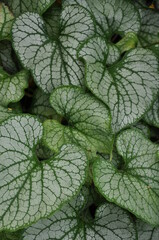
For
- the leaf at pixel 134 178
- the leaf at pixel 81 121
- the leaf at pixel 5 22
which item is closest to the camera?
the leaf at pixel 134 178

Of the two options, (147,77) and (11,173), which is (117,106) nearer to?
(147,77)

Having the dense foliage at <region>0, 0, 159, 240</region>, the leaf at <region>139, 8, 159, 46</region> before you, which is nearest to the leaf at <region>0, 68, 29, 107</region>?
the dense foliage at <region>0, 0, 159, 240</region>

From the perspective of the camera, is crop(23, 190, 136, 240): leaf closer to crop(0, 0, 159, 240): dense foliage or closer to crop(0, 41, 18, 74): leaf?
crop(0, 0, 159, 240): dense foliage

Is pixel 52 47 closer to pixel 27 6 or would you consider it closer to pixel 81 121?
pixel 27 6

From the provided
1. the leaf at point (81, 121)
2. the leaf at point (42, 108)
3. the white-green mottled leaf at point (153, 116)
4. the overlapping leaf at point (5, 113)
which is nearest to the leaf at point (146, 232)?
the leaf at point (81, 121)

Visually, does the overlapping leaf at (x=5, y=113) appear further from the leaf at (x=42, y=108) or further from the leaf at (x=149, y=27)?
the leaf at (x=149, y=27)
